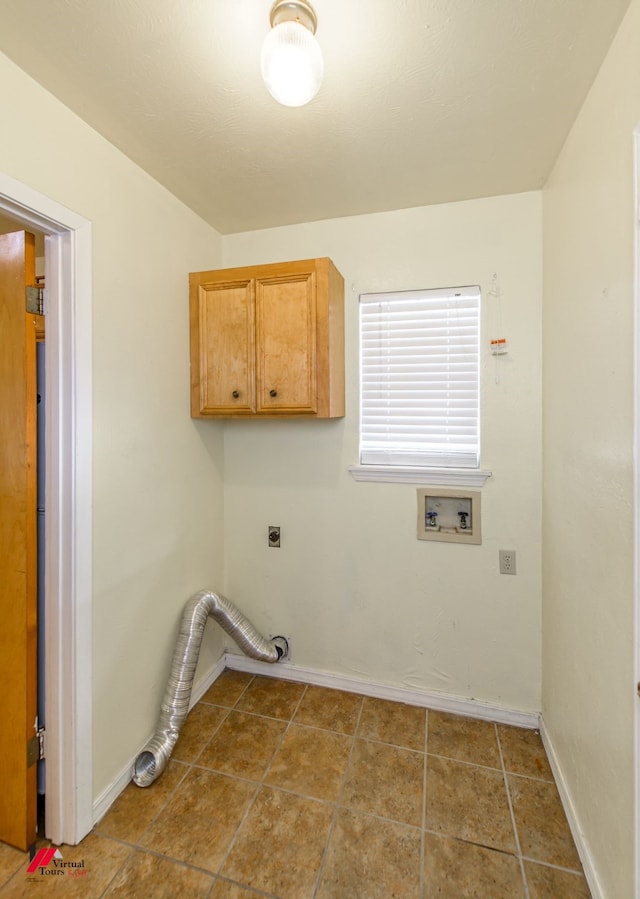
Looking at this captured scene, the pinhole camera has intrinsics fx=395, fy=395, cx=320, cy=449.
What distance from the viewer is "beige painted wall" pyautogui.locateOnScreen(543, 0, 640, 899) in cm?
106

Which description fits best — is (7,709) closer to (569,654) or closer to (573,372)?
(569,654)

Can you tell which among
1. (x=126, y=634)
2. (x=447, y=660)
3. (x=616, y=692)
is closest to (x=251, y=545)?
(x=126, y=634)

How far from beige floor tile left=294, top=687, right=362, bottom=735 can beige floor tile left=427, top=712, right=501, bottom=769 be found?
0.39 meters

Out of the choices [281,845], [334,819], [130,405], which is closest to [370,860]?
[334,819]

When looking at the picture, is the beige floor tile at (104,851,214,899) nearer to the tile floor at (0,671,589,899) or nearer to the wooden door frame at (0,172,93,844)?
the tile floor at (0,671,589,899)

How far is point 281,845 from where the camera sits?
4.59 feet

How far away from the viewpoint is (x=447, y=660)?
6.77 ft

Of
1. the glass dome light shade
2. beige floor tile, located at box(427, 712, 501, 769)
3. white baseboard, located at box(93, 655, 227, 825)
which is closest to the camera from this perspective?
the glass dome light shade

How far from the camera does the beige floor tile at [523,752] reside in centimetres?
170

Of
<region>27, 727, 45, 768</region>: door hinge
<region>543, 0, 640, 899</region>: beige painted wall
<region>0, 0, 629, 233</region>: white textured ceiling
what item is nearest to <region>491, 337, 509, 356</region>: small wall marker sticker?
<region>543, 0, 640, 899</region>: beige painted wall

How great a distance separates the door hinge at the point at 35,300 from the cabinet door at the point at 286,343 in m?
0.87

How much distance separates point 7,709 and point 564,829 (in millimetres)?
2081

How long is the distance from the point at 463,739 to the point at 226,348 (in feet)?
7.28

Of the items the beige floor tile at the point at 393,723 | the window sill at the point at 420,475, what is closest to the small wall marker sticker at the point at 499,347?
the window sill at the point at 420,475
